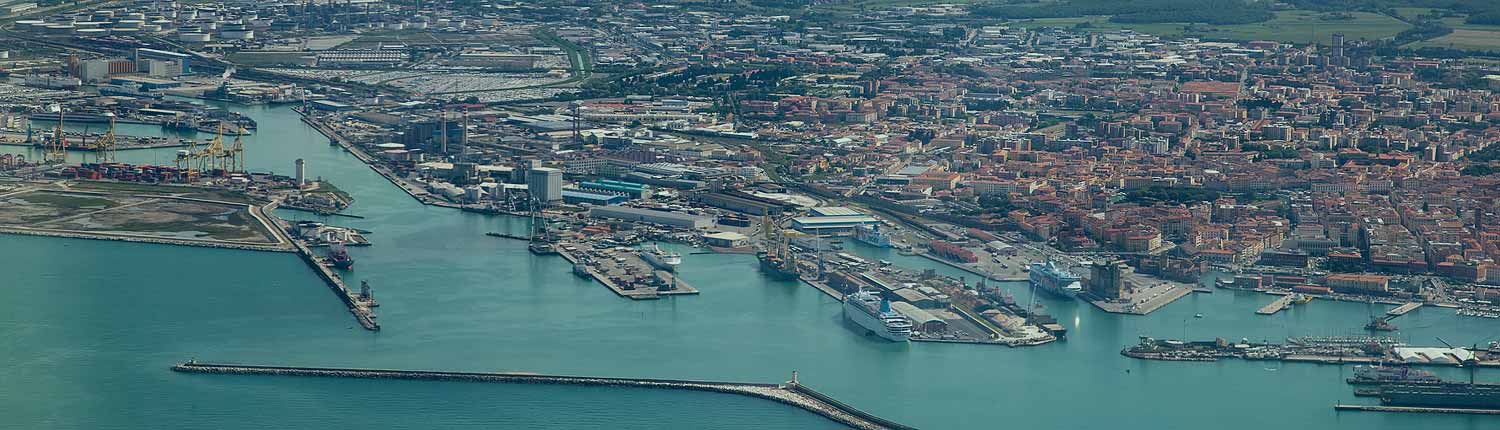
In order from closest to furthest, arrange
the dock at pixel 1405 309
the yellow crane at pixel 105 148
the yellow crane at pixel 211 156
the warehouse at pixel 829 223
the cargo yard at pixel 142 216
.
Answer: the dock at pixel 1405 309 → the cargo yard at pixel 142 216 → the warehouse at pixel 829 223 → the yellow crane at pixel 211 156 → the yellow crane at pixel 105 148

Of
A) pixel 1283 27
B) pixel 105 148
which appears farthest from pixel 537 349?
pixel 1283 27

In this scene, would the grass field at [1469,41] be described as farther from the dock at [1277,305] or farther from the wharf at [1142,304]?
the wharf at [1142,304]

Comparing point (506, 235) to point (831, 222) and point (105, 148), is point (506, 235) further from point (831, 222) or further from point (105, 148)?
point (105, 148)

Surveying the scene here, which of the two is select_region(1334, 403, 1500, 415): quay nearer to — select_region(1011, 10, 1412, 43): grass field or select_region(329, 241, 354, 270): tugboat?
select_region(329, 241, 354, 270): tugboat

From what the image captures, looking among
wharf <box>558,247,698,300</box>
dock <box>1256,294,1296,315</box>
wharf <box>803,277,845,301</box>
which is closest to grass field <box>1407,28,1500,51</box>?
dock <box>1256,294,1296,315</box>

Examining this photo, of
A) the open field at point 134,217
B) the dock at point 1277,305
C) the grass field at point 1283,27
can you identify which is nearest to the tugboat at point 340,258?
the open field at point 134,217

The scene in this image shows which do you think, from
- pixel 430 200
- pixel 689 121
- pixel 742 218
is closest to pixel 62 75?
pixel 689 121

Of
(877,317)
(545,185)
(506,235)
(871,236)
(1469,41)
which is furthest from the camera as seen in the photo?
(1469,41)
